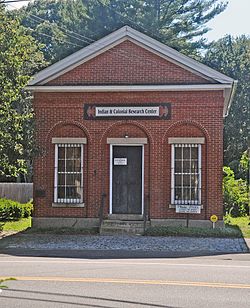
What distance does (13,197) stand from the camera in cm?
3569

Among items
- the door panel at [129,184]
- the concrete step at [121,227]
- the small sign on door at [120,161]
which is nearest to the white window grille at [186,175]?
the door panel at [129,184]

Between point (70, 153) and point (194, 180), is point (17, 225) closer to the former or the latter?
point (70, 153)

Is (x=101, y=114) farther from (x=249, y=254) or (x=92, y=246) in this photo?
(x=249, y=254)

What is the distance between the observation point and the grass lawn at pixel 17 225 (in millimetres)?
23895

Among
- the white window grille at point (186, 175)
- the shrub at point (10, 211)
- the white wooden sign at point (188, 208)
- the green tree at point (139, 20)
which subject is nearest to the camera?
the white wooden sign at point (188, 208)

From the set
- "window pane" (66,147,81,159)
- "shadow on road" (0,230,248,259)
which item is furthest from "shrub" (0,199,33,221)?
"shadow on road" (0,230,248,259)

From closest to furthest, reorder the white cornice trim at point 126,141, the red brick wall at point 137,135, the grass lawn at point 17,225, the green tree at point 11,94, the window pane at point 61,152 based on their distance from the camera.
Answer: the green tree at point 11,94 < the red brick wall at point 137,135 < the white cornice trim at point 126,141 < the window pane at point 61,152 < the grass lawn at point 17,225

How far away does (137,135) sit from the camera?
896 inches

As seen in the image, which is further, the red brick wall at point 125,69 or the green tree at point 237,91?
the green tree at point 237,91

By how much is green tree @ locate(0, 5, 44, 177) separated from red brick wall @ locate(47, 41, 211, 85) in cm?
197

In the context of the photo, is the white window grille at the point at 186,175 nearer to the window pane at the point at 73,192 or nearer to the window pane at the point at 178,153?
the window pane at the point at 178,153

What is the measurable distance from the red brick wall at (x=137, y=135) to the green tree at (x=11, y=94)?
1.25m

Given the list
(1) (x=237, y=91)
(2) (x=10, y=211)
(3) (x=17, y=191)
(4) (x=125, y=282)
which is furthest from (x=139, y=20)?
(4) (x=125, y=282)

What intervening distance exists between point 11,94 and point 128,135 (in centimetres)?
449
